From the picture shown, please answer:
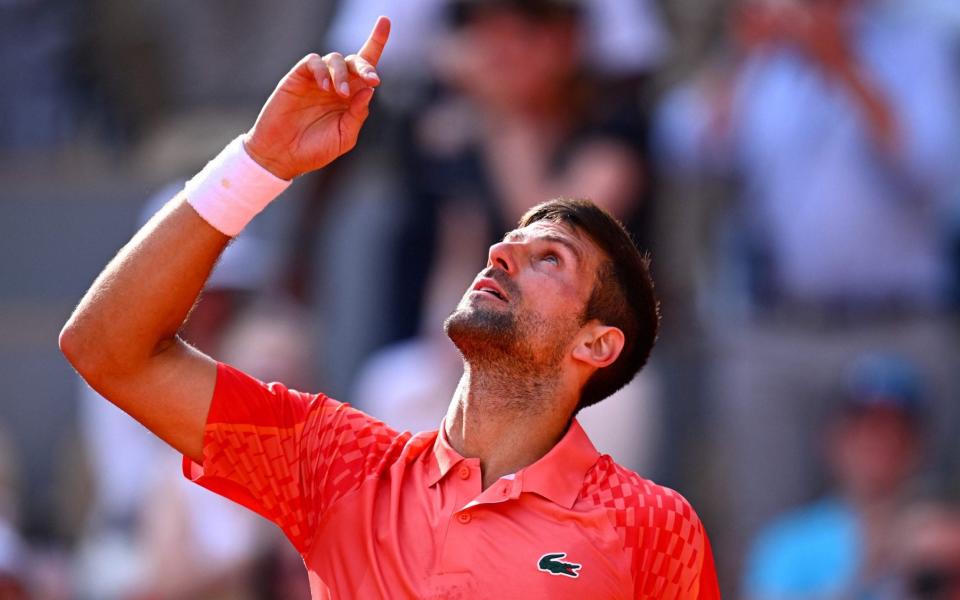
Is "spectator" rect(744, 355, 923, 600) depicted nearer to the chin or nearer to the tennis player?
the tennis player

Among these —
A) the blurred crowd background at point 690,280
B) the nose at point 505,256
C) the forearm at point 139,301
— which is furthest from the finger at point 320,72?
the blurred crowd background at point 690,280

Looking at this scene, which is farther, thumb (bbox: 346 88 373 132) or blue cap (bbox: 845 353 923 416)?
blue cap (bbox: 845 353 923 416)

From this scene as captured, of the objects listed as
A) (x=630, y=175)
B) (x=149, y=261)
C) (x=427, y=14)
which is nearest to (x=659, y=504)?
(x=149, y=261)

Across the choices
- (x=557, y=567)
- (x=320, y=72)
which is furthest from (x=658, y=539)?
(x=320, y=72)

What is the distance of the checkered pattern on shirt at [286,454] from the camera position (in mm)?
3469

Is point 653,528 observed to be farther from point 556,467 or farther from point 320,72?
point 320,72

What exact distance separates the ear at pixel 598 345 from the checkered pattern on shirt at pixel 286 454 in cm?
49

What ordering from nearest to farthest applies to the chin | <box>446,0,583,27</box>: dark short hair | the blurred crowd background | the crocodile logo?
the crocodile logo, the chin, the blurred crowd background, <box>446,0,583,27</box>: dark short hair

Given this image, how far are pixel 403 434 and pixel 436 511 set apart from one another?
1.06 feet

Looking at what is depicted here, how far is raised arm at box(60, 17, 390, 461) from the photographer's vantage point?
339 cm

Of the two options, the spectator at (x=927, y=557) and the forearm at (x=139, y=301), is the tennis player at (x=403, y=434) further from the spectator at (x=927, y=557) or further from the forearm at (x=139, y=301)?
the spectator at (x=927, y=557)

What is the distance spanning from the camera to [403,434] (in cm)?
371

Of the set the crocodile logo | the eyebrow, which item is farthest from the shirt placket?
the eyebrow

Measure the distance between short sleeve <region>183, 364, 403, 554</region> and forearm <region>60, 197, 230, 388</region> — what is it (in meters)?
0.20
